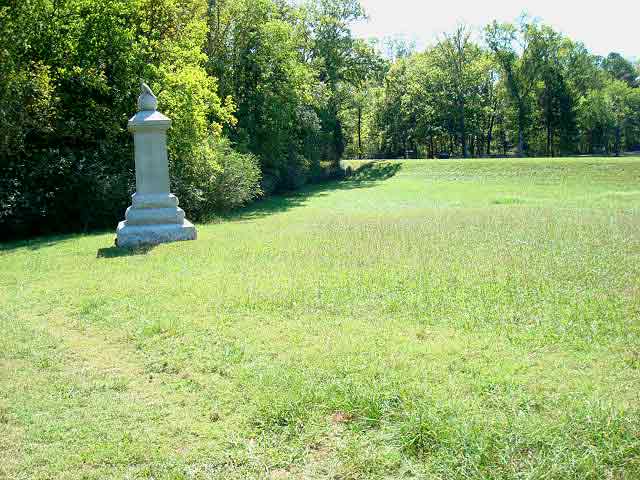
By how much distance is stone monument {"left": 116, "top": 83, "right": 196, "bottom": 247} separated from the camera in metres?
13.0

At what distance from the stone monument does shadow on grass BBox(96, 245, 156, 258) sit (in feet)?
1.62

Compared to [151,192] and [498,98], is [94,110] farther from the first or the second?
[498,98]

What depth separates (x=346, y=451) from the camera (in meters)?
3.61

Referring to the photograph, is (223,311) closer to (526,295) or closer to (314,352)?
(314,352)

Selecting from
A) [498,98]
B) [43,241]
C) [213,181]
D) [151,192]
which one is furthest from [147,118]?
[498,98]

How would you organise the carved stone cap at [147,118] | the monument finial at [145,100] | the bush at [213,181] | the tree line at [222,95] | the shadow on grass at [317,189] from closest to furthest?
1. the carved stone cap at [147,118]
2. the monument finial at [145,100]
3. the tree line at [222,95]
4. the bush at [213,181]
5. the shadow on grass at [317,189]

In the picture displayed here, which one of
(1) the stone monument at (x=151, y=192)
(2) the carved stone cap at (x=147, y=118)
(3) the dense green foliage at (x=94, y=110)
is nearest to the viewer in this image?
(1) the stone monument at (x=151, y=192)

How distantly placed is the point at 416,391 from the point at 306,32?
36.8 metres

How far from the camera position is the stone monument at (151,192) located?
42.5ft

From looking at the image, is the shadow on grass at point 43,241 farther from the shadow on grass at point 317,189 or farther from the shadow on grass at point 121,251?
the shadow on grass at point 317,189

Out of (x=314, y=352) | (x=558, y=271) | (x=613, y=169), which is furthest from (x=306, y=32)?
(x=314, y=352)

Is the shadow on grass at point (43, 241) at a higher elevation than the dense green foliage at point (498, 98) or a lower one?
lower

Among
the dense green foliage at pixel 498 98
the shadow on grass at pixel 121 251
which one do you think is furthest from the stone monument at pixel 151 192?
the dense green foliage at pixel 498 98

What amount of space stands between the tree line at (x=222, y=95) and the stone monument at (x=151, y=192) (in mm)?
3579
